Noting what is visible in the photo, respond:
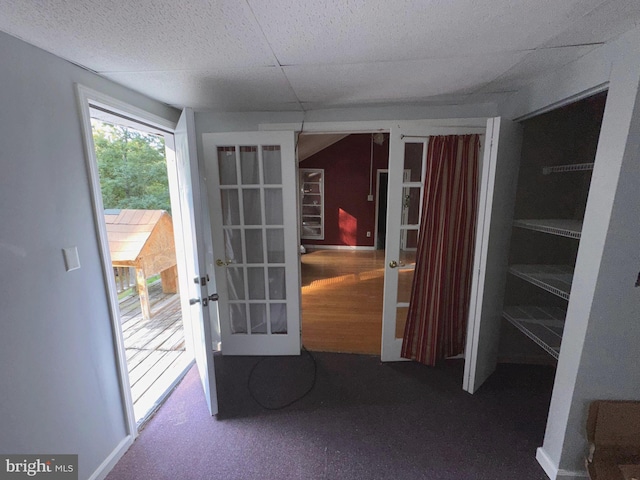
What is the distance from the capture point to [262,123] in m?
2.15

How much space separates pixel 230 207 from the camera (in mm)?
2180

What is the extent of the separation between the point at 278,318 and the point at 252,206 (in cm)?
103

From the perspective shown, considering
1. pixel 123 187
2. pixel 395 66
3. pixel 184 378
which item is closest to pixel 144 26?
pixel 395 66

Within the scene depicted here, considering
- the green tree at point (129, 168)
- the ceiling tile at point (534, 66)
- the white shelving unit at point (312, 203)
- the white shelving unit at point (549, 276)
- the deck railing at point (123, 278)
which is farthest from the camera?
the white shelving unit at point (312, 203)

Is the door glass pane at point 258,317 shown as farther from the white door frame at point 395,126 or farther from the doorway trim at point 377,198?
the doorway trim at point 377,198

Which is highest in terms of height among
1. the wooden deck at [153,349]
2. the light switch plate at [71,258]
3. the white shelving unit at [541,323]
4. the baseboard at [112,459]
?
the light switch plate at [71,258]

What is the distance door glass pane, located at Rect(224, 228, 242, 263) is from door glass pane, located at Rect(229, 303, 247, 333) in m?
0.43

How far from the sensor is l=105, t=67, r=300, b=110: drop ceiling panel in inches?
55.2

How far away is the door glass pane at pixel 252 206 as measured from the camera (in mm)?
2152

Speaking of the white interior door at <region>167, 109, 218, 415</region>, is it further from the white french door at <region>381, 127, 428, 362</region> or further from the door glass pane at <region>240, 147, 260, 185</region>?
the white french door at <region>381, 127, 428, 362</region>

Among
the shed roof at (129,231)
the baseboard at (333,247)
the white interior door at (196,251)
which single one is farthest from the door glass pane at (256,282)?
the baseboard at (333,247)

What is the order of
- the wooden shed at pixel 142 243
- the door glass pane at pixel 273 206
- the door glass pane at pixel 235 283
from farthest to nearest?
the wooden shed at pixel 142 243 < the door glass pane at pixel 235 283 < the door glass pane at pixel 273 206

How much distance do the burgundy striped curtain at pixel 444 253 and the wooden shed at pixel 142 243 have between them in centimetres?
301

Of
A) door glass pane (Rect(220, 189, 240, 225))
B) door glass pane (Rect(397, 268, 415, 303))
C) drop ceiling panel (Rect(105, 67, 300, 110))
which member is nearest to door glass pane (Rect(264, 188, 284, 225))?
door glass pane (Rect(220, 189, 240, 225))
